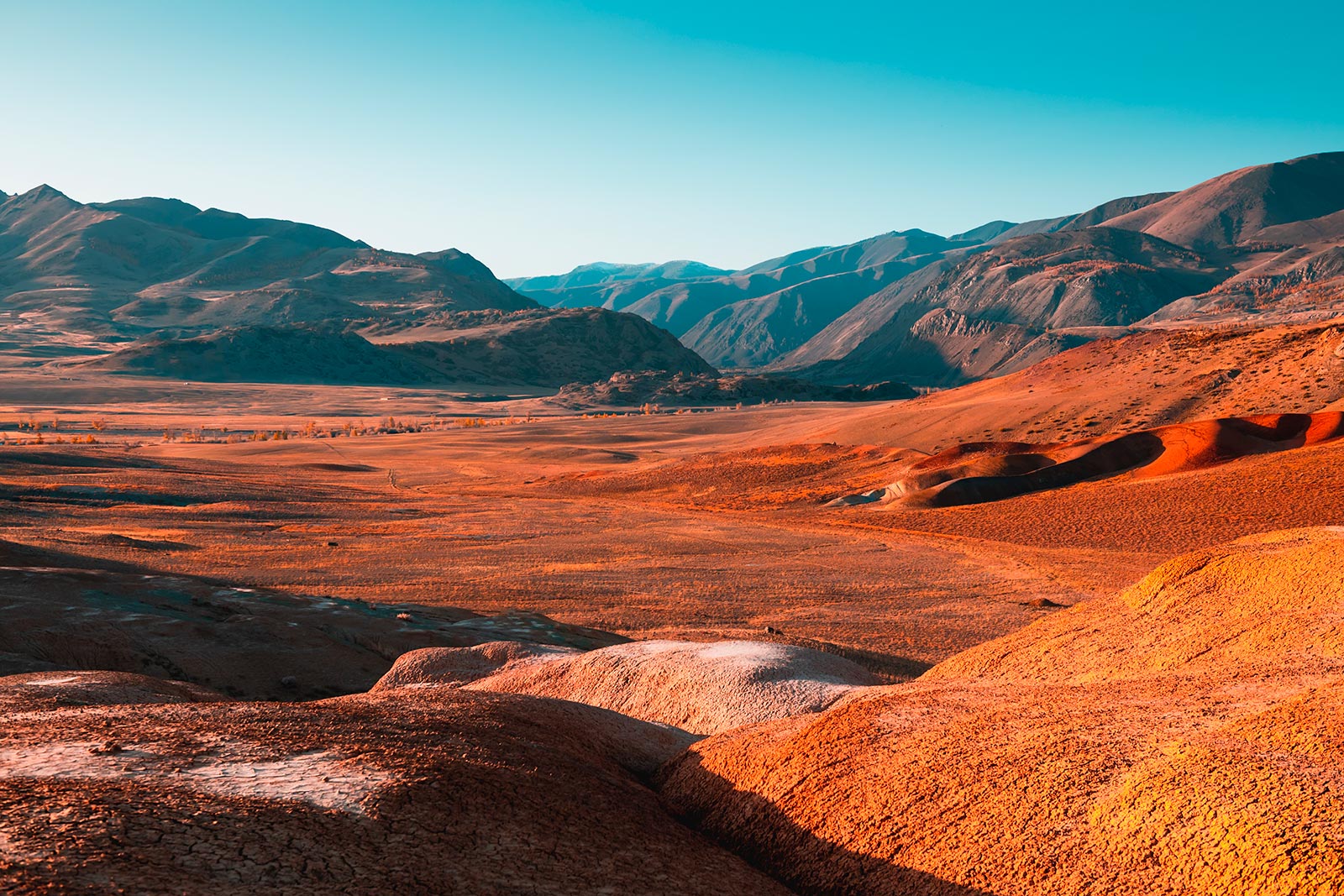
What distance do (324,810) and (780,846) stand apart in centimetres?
265

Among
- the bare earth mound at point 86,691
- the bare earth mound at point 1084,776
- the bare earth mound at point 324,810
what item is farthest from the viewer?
the bare earth mound at point 86,691

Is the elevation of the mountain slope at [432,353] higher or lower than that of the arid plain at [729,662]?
higher

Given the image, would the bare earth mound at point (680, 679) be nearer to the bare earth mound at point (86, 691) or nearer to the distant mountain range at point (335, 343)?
the bare earth mound at point (86, 691)

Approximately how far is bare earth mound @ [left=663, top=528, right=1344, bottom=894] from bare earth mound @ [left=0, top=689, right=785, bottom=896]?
607 millimetres

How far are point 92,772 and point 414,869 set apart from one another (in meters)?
1.96

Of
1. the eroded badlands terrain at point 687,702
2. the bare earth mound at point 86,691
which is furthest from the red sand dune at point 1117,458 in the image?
the bare earth mound at point 86,691

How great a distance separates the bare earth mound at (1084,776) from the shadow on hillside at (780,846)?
0.04 feet

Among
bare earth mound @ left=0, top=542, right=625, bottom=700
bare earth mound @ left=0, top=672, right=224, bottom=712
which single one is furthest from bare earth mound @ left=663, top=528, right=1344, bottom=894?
bare earth mound @ left=0, top=542, right=625, bottom=700

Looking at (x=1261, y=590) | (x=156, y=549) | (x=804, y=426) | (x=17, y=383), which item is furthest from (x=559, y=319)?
(x=1261, y=590)

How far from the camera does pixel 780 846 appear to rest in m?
5.80

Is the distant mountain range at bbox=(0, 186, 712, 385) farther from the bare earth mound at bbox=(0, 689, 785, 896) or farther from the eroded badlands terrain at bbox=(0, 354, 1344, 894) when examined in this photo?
the bare earth mound at bbox=(0, 689, 785, 896)

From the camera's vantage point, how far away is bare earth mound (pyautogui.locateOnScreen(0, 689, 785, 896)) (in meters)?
3.98

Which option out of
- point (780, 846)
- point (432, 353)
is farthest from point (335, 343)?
point (780, 846)

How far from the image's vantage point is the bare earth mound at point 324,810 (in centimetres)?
398
